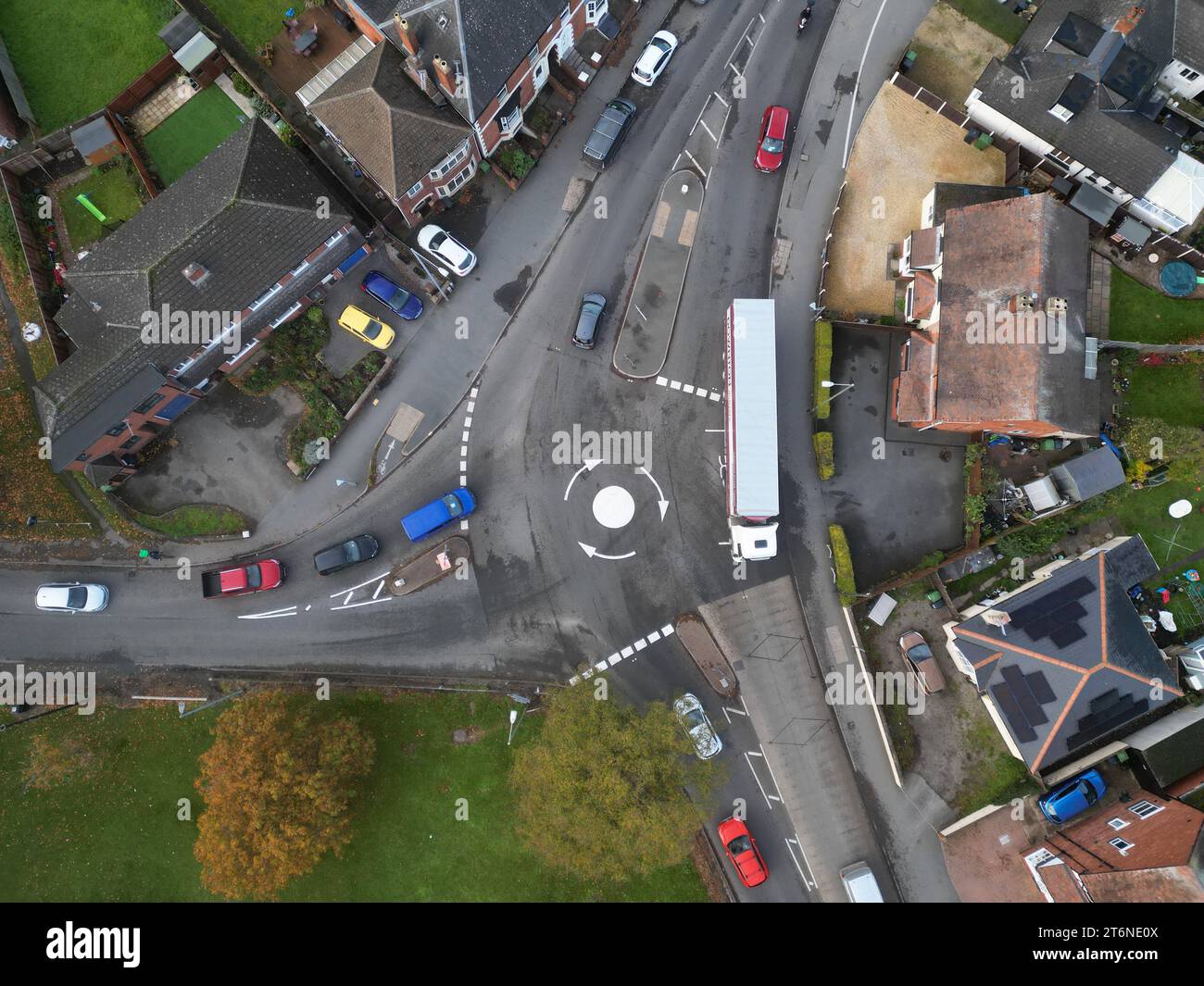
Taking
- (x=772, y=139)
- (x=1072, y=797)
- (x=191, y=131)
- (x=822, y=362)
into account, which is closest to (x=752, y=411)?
(x=822, y=362)

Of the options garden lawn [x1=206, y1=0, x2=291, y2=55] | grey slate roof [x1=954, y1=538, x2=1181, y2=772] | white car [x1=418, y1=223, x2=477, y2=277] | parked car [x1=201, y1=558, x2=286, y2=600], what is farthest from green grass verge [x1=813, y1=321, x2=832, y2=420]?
garden lawn [x1=206, y1=0, x2=291, y2=55]

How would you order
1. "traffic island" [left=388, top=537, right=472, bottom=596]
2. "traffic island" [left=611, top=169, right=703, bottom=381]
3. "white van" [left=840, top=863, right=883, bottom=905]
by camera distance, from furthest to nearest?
"traffic island" [left=611, top=169, right=703, bottom=381] < "traffic island" [left=388, top=537, right=472, bottom=596] < "white van" [left=840, top=863, right=883, bottom=905]

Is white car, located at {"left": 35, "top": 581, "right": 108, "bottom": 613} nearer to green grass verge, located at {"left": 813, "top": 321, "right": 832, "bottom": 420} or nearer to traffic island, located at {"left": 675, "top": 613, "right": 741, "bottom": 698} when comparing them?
traffic island, located at {"left": 675, "top": 613, "right": 741, "bottom": 698}

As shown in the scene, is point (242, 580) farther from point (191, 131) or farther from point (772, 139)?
point (772, 139)

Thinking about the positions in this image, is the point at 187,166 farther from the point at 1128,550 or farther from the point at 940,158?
the point at 1128,550

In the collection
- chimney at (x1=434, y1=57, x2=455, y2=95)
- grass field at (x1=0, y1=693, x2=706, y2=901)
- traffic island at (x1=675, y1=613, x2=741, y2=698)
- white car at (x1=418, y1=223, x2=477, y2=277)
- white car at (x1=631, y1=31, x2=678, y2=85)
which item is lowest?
grass field at (x1=0, y1=693, x2=706, y2=901)

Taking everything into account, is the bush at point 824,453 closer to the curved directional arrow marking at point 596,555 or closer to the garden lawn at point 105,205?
the curved directional arrow marking at point 596,555
